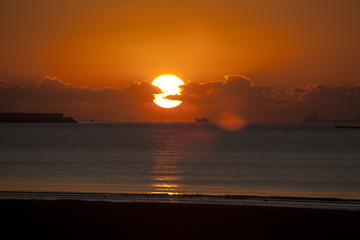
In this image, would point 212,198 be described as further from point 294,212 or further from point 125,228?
point 125,228

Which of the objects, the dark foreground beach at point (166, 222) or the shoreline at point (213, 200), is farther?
the shoreline at point (213, 200)

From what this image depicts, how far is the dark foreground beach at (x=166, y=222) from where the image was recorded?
1251 cm

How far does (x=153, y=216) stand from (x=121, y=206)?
8.54ft

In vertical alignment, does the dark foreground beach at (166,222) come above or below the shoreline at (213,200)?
below

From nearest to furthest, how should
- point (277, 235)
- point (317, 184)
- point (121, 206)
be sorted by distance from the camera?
point (277, 235)
point (121, 206)
point (317, 184)

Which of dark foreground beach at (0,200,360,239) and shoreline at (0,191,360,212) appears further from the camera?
shoreline at (0,191,360,212)

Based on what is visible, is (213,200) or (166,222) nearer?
(166,222)

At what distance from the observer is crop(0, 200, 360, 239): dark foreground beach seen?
41.0 feet

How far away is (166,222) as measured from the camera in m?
14.2

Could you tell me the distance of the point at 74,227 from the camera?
43.5 ft

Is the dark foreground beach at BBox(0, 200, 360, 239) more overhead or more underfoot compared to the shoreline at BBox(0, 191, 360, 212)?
more underfoot

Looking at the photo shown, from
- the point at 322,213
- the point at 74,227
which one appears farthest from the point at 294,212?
the point at 74,227

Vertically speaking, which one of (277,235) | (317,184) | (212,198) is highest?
(317,184)

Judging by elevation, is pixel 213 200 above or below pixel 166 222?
above
